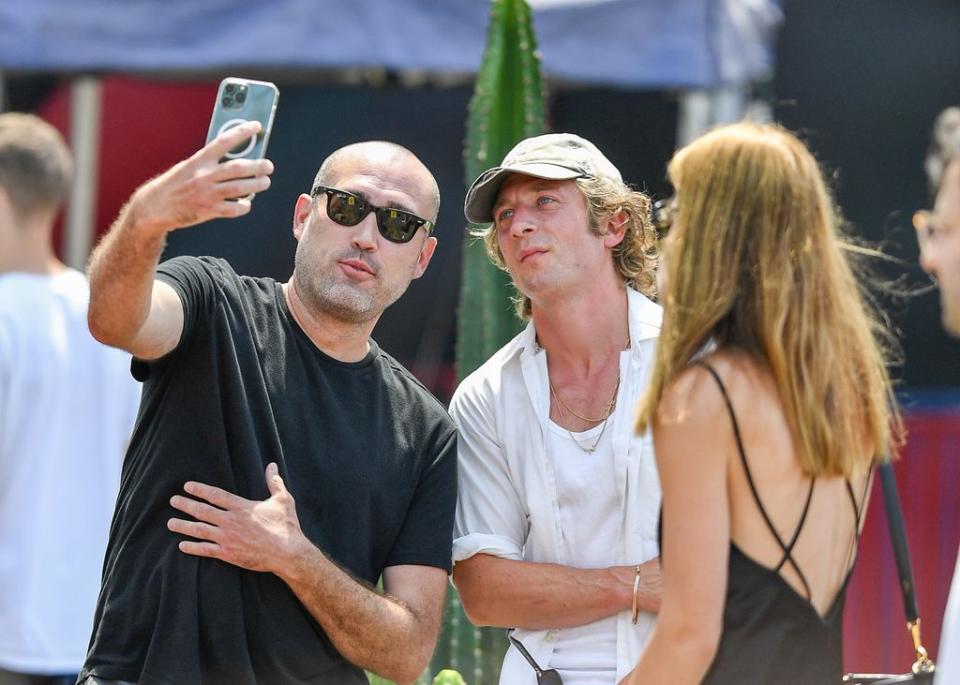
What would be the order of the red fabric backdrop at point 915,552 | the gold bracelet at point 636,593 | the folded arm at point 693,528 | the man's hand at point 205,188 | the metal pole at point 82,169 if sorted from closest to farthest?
the folded arm at point 693,528 → the man's hand at point 205,188 → the gold bracelet at point 636,593 → the red fabric backdrop at point 915,552 → the metal pole at point 82,169

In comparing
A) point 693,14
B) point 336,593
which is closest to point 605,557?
point 336,593

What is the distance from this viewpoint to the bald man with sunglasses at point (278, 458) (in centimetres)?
303

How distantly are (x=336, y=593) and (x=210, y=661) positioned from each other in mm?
313

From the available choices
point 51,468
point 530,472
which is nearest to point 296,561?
point 530,472

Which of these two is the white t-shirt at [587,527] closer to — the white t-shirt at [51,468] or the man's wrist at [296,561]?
the man's wrist at [296,561]

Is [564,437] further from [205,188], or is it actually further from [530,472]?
[205,188]

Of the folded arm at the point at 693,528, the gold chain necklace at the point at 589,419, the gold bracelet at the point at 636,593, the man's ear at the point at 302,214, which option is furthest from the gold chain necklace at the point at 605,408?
the folded arm at the point at 693,528

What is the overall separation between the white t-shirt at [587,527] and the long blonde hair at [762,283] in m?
0.91

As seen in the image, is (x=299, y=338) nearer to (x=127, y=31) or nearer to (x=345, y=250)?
(x=345, y=250)

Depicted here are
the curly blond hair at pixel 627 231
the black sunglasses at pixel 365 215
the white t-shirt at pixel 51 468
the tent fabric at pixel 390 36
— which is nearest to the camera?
the black sunglasses at pixel 365 215

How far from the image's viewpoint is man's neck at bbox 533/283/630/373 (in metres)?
3.62

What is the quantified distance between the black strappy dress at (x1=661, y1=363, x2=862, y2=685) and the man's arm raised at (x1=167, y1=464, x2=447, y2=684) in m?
0.95

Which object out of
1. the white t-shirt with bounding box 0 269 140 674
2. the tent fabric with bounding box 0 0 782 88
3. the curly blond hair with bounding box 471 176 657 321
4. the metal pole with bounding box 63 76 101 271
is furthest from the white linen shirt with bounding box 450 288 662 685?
the metal pole with bounding box 63 76 101 271

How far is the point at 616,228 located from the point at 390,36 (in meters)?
3.27
